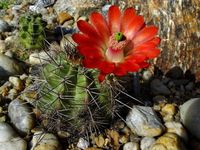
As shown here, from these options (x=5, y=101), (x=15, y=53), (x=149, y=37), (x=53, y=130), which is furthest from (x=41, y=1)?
(x=149, y=37)

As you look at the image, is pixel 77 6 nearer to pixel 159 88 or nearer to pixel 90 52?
pixel 159 88

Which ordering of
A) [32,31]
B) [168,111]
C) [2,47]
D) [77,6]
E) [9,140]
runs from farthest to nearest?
1. [77,6]
2. [2,47]
3. [32,31]
4. [168,111]
5. [9,140]

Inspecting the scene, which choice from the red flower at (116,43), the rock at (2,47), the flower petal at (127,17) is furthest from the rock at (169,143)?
the rock at (2,47)

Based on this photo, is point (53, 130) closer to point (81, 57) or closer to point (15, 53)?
point (81, 57)

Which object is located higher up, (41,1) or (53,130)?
(41,1)

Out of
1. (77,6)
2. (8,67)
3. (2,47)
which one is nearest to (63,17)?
(77,6)

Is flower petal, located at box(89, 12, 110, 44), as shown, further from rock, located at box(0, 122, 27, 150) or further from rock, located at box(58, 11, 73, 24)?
Answer: rock, located at box(58, 11, 73, 24)

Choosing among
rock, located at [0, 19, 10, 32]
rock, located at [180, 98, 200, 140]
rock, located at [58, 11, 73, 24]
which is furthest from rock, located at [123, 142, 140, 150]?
rock, located at [0, 19, 10, 32]
